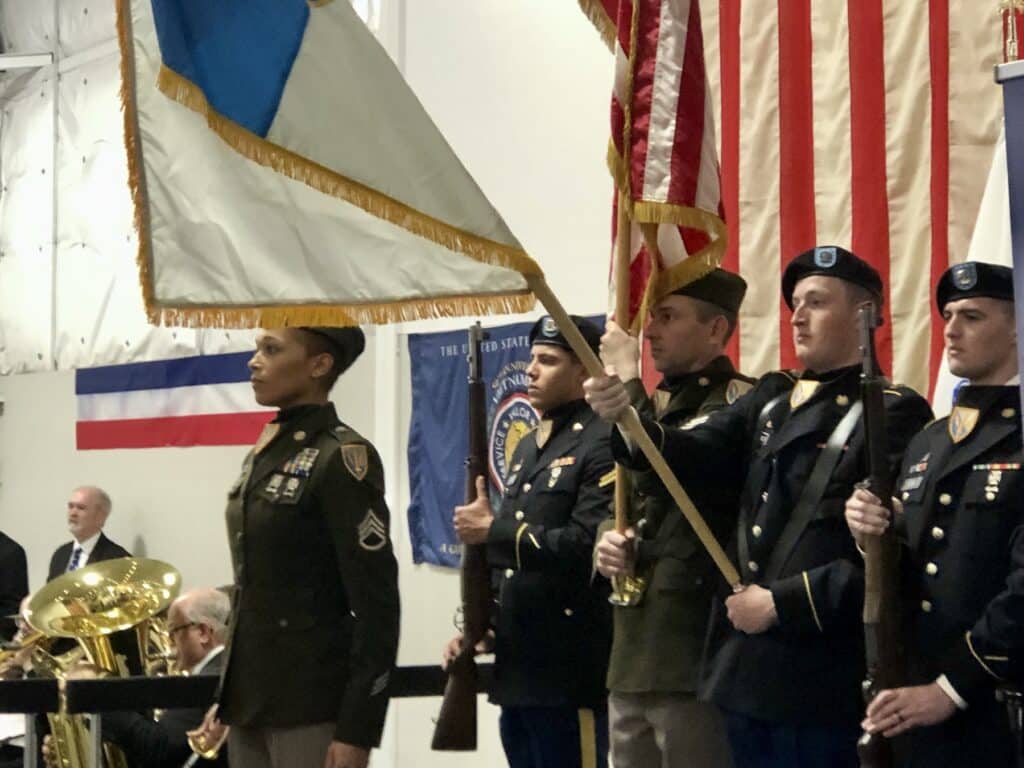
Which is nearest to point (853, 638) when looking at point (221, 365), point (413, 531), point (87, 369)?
point (413, 531)

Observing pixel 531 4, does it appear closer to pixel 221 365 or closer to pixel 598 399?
pixel 221 365

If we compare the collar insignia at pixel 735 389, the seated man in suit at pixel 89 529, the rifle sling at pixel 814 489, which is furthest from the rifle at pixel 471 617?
the seated man in suit at pixel 89 529

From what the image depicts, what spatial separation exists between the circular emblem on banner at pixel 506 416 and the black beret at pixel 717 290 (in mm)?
1954

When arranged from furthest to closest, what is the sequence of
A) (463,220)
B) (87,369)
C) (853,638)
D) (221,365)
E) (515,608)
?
1. (87,369)
2. (221,365)
3. (515,608)
4. (853,638)
5. (463,220)

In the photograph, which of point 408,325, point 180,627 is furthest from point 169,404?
point 180,627

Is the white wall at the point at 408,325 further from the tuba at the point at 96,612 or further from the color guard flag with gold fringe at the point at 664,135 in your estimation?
the color guard flag with gold fringe at the point at 664,135

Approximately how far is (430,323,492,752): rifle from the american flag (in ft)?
3.65

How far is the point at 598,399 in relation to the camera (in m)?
3.04

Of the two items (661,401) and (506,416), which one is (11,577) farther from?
(661,401)

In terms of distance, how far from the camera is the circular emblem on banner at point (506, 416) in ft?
18.3

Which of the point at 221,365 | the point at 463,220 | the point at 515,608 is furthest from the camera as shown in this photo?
the point at 221,365

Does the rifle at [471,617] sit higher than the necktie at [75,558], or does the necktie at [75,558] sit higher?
the rifle at [471,617]

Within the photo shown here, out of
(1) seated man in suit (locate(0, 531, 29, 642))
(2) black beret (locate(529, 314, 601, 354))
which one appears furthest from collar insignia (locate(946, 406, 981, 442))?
(1) seated man in suit (locate(0, 531, 29, 642))

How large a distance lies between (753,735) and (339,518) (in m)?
0.95
